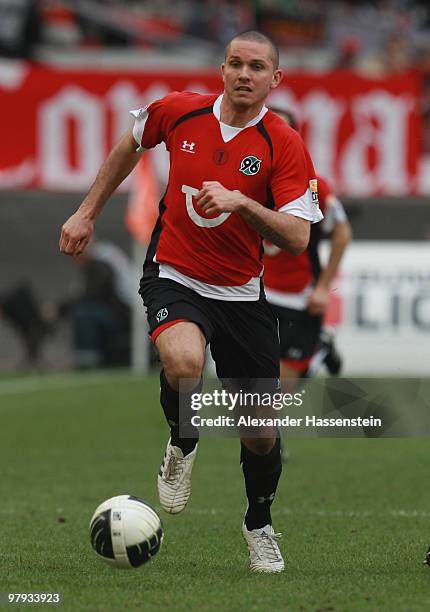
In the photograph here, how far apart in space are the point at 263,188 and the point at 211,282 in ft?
1.73

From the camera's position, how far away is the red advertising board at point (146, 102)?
20766 millimetres

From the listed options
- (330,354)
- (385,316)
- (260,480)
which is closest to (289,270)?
(330,354)

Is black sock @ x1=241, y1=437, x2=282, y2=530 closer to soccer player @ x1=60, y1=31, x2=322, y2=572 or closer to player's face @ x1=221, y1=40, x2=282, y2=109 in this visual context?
soccer player @ x1=60, y1=31, x2=322, y2=572

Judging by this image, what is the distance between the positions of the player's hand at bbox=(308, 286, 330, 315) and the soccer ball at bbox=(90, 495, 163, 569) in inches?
171

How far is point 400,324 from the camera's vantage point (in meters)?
18.3

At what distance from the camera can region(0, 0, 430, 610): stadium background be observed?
6629 millimetres

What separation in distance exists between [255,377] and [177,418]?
428 mm

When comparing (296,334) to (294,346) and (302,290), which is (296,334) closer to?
(294,346)

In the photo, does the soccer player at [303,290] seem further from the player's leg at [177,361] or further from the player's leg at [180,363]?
the player's leg at [180,363]

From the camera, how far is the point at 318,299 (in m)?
10.2

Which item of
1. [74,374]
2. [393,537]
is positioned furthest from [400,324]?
[393,537]

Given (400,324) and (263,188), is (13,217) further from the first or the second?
(263,188)

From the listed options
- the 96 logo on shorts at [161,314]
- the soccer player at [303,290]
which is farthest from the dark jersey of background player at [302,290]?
the 96 logo on shorts at [161,314]

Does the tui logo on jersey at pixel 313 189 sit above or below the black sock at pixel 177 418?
above
